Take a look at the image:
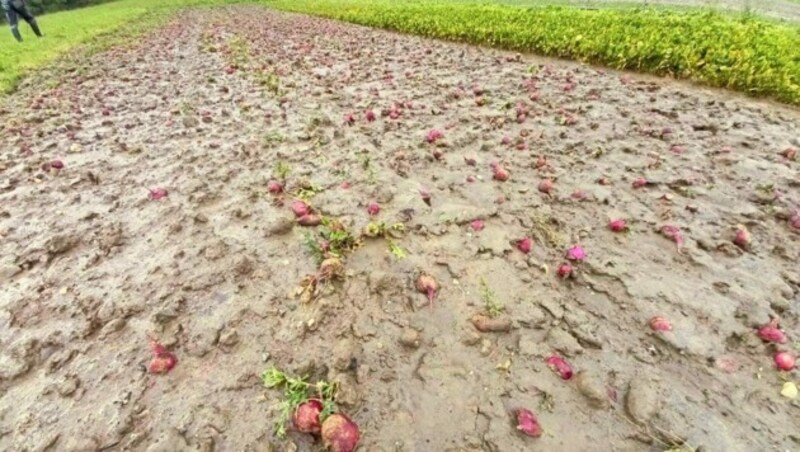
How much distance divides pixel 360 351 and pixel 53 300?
2089mm

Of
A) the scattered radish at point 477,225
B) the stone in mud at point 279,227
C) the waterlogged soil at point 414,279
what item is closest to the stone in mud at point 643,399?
the waterlogged soil at point 414,279

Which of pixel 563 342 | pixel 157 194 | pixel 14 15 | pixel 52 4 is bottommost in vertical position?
pixel 52 4

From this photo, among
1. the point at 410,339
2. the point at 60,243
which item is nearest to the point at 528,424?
the point at 410,339

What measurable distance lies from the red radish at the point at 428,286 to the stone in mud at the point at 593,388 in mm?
913

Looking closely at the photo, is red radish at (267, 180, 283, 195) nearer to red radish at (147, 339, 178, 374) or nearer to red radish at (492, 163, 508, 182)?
red radish at (147, 339, 178, 374)

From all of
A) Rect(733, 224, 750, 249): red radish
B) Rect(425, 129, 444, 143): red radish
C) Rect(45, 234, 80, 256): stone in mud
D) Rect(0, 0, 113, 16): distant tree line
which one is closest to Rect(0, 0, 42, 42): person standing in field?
Rect(45, 234, 80, 256): stone in mud

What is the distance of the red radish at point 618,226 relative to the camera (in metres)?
3.18

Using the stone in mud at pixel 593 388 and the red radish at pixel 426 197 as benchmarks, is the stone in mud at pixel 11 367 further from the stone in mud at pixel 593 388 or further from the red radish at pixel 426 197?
the stone in mud at pixel 593 388

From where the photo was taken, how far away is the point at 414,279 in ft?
9.09

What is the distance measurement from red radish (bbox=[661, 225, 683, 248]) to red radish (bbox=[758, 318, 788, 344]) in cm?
77

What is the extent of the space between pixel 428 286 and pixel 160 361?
1.54m

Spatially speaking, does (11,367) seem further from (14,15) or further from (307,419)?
(14,15)

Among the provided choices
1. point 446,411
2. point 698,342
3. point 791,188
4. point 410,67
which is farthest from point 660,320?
point 410,67

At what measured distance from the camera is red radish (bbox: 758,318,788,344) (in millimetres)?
2281
